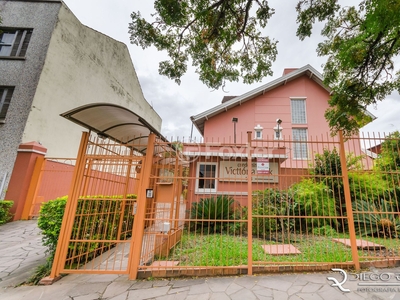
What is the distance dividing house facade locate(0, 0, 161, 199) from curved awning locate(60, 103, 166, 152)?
5.53 m

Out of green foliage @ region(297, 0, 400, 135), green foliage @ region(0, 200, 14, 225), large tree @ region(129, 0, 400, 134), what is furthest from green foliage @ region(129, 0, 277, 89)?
green foliage @ region(0, 200, 14, 225)

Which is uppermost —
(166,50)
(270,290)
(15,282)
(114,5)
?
(114,5)

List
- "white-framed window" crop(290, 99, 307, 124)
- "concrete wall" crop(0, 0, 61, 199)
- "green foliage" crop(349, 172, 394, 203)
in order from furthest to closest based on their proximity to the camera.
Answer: "white-framed window" crop(290, 99, 307, 124), "concrete wall" crop(0, 0, 61, 199), "green foliage" crop(349, 172, 394, 203)

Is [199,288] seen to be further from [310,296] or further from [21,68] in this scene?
[21,68]

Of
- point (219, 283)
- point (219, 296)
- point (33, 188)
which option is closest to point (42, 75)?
point (33, 188)

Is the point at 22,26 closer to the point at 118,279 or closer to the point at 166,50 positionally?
the point at 166,50

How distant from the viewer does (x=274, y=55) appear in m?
6.10

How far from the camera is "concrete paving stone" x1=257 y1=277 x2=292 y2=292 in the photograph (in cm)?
286

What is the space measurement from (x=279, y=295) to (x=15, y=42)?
12926 mm

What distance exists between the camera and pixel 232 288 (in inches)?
112

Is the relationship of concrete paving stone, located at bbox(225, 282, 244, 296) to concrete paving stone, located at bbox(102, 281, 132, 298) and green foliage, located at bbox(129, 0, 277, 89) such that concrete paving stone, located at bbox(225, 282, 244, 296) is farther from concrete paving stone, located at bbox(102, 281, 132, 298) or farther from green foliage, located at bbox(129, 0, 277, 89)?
green foliage, located at bbox(129, 0, 277, 89)

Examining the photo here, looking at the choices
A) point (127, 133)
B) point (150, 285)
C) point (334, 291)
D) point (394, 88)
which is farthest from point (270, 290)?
point (394, 88)

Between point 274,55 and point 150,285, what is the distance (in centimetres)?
681

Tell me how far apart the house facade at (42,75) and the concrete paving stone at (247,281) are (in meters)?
8.35
